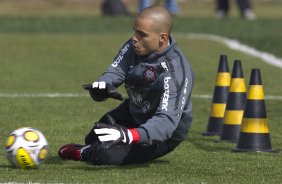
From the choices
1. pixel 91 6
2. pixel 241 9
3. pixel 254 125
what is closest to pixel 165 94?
pixel 254 125

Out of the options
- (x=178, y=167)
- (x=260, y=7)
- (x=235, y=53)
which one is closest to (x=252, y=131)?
(x=178, y=167)

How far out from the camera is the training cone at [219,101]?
37.1 ft

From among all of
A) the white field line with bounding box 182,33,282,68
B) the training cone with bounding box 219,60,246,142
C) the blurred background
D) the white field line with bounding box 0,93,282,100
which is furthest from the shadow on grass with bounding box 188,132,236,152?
the blurred background

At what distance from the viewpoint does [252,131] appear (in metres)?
9.88

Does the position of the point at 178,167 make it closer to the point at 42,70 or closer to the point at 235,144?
the point at 235,144

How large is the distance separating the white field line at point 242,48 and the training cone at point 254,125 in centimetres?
955

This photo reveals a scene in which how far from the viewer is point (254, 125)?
9898 millimetres

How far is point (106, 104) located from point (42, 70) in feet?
14.9

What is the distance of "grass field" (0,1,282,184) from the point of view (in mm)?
8312

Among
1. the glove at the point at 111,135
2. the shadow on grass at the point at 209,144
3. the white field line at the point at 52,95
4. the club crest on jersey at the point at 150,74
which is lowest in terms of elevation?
the shadow on grass at the point at 209,144

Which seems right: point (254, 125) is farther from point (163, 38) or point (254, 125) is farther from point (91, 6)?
point (91, 6)

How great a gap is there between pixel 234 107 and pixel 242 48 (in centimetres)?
1190

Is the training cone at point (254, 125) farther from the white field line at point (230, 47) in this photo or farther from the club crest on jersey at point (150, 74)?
the white field line at point (230, 47)

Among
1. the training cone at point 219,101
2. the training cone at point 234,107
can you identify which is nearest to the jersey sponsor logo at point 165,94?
the training cone at point 234,107
